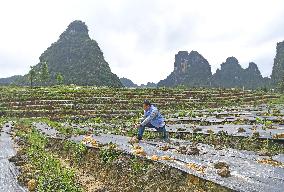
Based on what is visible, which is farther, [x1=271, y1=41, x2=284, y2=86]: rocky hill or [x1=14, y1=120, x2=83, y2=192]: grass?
[x1=271, y1=41, x2=284, y2=86]: rocky hill

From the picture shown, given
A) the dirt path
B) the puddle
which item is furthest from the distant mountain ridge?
the puddle

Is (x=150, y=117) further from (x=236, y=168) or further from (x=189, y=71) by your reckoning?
(x=189, y=71)

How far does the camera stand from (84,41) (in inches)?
5551

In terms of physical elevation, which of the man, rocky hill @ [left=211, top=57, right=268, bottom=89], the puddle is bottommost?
the puddle

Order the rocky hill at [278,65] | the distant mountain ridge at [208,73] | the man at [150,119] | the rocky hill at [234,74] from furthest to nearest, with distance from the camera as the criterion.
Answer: the rocky hill at [234,74] → the distant mountain ridge at [208,73] → the rocky hill at [278,65] → the man at [150,119]

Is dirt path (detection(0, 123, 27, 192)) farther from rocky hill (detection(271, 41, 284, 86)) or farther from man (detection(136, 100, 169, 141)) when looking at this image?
rocky hill (detection(271, 41, 284, 86))

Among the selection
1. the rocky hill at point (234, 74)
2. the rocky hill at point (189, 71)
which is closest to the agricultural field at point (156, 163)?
the rocky hill at point (189, 71)

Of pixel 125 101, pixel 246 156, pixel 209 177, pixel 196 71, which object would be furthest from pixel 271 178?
pixel 196 71

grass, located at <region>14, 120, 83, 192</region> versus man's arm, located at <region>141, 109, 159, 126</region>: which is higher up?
man's arm, located at <region>141, 109, 159, 126</region>

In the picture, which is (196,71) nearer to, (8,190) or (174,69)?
(174,69)

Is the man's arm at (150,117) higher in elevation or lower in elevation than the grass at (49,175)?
higher

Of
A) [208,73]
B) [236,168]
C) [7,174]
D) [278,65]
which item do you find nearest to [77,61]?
[208,73]

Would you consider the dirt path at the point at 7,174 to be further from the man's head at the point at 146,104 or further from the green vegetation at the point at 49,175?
the man's head at the point at 146,104

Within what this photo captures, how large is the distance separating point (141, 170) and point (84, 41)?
136 metres
